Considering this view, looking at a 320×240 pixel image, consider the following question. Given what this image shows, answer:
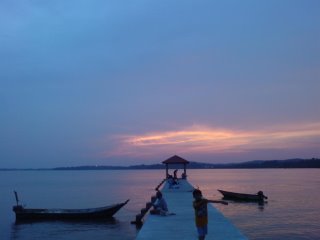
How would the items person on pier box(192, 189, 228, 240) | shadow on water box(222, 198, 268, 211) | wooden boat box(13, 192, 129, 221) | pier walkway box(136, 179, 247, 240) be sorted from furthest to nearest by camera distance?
shadow on water box(222, 198, 268, 211) → wooden boat box(13, 192, 129, 221) → pier walkway box(136, 179, 247, 240) → person on pier box(192, 189, 228, 240)

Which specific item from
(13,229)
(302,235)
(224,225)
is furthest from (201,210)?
(13,229)

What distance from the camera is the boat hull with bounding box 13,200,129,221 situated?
3066cm

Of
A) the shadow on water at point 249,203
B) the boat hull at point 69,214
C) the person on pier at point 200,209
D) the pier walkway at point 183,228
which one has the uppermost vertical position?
the person on pier at point 200,209

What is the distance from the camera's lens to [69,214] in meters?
30.6

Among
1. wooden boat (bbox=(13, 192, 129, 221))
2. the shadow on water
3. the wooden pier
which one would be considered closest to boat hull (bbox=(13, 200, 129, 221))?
wooden boat (bbox=(13, 192, 129, 221))

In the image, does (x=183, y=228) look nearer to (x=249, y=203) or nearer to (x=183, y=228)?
(x=183, y=228)

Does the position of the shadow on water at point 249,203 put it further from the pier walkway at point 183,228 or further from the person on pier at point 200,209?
the person on pier at point 200,209

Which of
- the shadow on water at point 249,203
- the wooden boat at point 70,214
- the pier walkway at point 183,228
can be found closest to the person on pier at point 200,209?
the pier walkway at point 183,228

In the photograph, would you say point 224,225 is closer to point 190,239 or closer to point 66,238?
point 190,239

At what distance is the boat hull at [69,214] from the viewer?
30656 millimetres

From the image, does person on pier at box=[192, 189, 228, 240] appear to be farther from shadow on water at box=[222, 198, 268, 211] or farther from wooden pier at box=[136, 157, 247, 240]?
shadow on water at box=[222, 198, 268, 211]

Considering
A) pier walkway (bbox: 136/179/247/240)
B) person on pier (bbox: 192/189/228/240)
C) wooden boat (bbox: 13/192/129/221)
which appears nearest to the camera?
person on pier (bbox: 192/189/228/240)

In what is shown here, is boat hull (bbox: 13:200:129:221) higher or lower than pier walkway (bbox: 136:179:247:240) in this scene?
lower

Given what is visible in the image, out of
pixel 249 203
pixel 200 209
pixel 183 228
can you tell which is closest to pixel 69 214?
pixel 183 228
